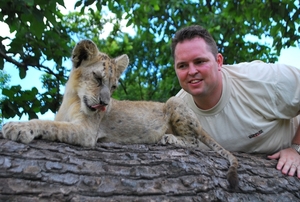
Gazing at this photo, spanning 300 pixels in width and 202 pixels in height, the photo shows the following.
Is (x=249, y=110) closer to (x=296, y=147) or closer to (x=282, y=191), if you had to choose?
(x=296, y=147)

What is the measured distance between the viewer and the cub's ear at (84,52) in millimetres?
5029

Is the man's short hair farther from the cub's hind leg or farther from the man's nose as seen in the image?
the cub's hind leg

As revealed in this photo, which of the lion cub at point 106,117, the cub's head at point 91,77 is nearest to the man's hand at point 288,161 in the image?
the lion cub at point 106,117

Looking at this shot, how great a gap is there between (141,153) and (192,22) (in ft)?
27.4

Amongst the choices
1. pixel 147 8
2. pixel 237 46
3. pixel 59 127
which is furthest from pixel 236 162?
pixel 237 46

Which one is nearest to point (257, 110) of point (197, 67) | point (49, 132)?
point (197, 67)

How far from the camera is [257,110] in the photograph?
17.1 feet

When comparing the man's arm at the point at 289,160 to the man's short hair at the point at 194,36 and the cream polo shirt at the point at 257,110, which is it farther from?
the man's short hair at the point at 194,36

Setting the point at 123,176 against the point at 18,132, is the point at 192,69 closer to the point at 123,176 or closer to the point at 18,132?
the point at 123,176

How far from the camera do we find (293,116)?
525 cm

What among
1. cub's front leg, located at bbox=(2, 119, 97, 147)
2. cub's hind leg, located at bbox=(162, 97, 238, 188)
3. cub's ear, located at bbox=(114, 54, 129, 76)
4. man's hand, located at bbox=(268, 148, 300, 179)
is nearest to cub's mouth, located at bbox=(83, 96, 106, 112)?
cub's front leg, located at bbox=(2, 119, 97, 147)

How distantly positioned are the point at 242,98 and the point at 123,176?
8.25ft

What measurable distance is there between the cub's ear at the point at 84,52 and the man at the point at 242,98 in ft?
3.70

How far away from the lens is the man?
16.4 feet
